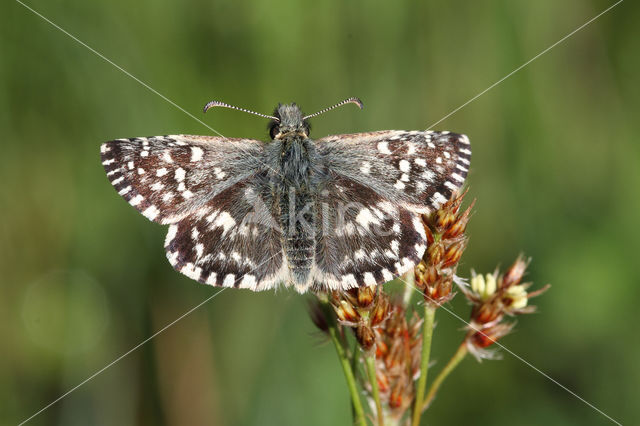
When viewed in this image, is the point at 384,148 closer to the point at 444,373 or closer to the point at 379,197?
the point at 379,197

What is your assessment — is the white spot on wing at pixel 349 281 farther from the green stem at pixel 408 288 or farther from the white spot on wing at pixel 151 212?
the white spot on wing at pixel 151 212

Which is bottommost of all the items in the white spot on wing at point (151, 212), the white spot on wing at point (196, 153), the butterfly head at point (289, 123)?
the white spot on wing at point (151, 212)

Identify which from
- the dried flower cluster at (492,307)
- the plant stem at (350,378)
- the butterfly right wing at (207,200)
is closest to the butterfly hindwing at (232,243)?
the butterfly right wing at (207,200)

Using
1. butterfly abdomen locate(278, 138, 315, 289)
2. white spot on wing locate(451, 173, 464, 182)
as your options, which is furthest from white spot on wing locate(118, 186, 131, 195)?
white spot on wing locate(451, 173, 464, 182)

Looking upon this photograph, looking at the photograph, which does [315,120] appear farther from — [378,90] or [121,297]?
[121,297]

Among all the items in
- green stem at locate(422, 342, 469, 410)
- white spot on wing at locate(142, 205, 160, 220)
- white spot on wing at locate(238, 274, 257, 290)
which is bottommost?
green stem at locate(422, 342, 469, 410)

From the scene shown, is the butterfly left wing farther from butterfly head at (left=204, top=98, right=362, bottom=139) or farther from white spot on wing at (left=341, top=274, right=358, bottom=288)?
butterfly head at (left=204, top=98, right=362, bottom=139)

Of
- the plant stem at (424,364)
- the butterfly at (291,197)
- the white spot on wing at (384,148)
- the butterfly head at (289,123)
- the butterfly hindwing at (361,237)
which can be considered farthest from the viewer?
the butterfly head at (289,123)
